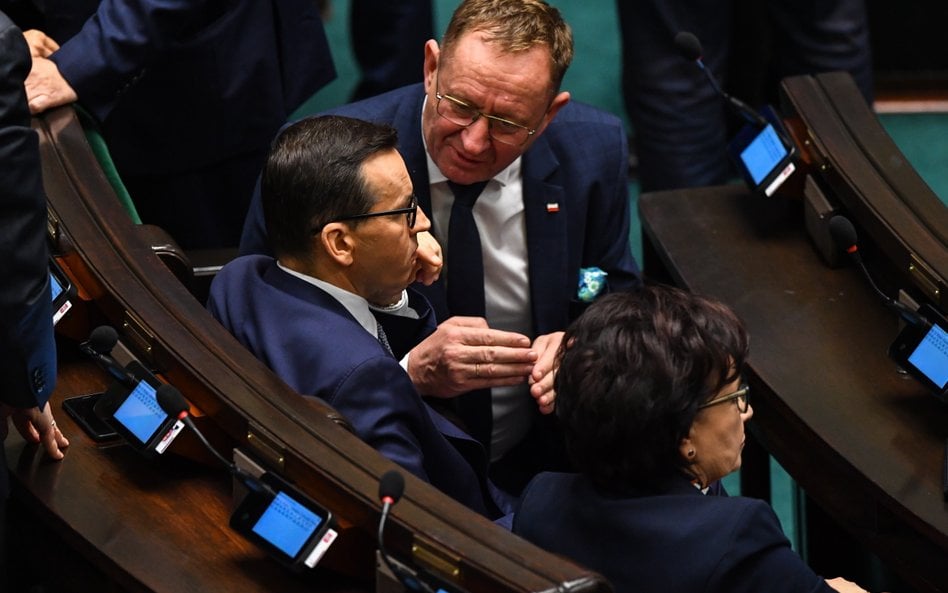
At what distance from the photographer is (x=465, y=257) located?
257 centimetres

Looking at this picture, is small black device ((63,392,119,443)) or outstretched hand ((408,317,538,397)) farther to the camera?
outstretched hand ((408,317,538,397))

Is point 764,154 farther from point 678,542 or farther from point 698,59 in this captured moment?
point 678,542

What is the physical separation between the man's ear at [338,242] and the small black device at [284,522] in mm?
398

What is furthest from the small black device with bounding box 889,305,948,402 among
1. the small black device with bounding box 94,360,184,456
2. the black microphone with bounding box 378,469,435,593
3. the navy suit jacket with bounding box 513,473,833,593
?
the small black device with bounding box 94,360,184,456

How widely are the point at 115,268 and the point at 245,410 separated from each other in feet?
1.32

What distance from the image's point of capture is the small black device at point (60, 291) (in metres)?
2.14

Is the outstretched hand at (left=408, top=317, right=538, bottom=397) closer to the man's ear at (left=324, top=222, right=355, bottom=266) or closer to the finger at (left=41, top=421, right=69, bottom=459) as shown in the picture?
the man's ear at (left=324, top=222, right=355, bottom=266)

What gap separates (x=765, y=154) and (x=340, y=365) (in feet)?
3.43

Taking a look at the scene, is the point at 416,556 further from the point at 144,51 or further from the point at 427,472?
the point at 144,51

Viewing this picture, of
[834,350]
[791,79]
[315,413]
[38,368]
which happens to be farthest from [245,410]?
[791,79]

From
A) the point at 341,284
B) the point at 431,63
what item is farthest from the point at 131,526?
the point at 431,63

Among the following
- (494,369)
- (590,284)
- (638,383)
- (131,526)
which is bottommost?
(590,284)

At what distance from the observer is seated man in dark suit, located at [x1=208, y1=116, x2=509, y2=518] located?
1999 millimetres

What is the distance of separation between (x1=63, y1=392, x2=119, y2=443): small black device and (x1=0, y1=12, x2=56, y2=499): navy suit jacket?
0.37ft
